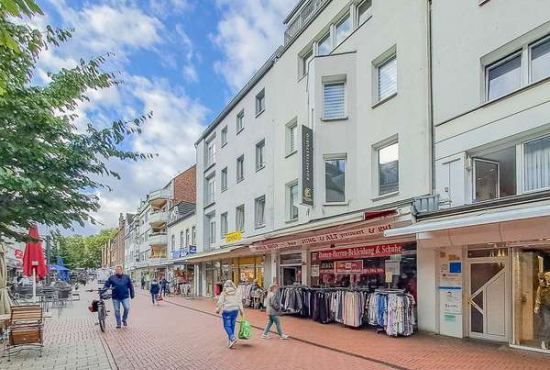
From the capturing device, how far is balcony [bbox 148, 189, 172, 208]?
52084 mm

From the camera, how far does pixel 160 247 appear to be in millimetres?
53719

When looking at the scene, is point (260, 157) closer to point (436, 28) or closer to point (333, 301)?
point (333, 301)

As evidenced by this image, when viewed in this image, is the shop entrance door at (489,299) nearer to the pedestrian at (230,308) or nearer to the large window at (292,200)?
the pedestrian at (230,308)

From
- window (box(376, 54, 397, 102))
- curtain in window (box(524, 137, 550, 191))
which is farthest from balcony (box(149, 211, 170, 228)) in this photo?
curtain in window (box(524, 137, 550, 191))

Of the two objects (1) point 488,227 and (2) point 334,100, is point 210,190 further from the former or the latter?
(1) point 488,227

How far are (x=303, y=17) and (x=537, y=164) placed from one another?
45.4 ft

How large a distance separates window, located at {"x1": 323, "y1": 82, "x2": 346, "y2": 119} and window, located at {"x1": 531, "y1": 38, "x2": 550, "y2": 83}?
710 cm

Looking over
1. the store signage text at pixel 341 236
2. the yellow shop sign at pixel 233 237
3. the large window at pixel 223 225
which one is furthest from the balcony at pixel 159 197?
the store signage text at pixel 341 236

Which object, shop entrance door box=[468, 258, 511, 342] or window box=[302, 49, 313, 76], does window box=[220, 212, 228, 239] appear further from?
shop entrance door box=[468, 258, 511, 342]

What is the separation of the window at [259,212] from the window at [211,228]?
818cm

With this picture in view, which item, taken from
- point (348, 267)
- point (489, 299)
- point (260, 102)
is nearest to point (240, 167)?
point (260, 102)

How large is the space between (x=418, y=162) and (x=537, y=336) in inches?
197

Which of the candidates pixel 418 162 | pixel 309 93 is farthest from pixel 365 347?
pixel 309 93

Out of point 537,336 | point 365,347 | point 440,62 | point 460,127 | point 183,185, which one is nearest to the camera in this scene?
point 537,336
